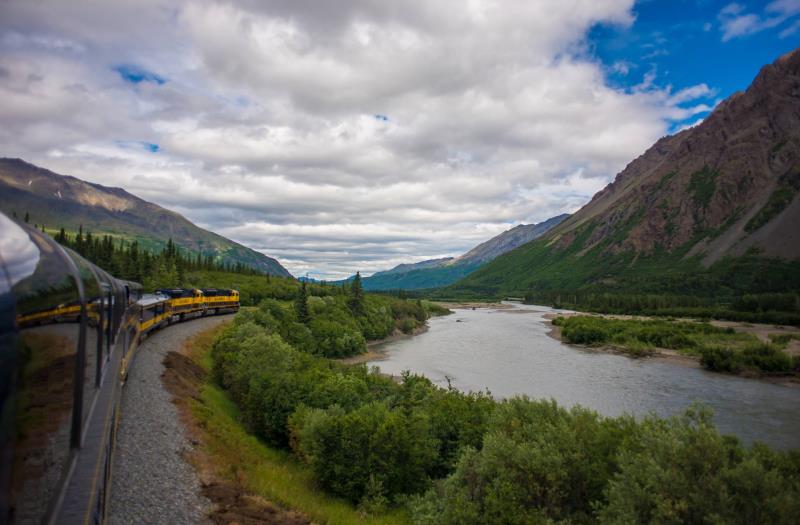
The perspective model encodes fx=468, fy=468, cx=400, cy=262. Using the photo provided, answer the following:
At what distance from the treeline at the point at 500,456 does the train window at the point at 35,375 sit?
15002 millimetres

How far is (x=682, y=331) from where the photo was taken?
86.5 m

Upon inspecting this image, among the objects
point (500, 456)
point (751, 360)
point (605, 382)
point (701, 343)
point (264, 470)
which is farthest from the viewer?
point (701, 343)

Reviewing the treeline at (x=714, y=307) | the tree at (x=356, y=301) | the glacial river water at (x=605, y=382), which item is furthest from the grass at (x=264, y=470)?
the treeline at (x=714, y=307)

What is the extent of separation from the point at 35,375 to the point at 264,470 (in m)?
20.4

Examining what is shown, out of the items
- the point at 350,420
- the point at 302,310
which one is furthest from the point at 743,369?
the point at 302,310

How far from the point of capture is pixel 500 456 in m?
19.4

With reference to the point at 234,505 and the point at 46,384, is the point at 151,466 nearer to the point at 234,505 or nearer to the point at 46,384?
the point at 234,505

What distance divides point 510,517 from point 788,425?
35.3 metres

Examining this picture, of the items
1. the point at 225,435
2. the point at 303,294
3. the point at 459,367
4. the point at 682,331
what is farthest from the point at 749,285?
the point at 225,435

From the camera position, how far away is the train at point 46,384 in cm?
439

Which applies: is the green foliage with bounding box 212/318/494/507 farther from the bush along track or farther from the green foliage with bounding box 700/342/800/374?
the bush along track

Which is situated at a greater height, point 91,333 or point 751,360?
point 91,333

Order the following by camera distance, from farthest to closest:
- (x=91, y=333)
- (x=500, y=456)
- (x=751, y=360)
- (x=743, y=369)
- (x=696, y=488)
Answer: (x=751, y=360) → (x=743, y=369) → (x=500, y=456) → (x=696, y=488) → (x=91, y=333)

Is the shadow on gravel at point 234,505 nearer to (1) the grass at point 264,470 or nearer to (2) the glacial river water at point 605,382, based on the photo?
(1) the grass at point 264,470
